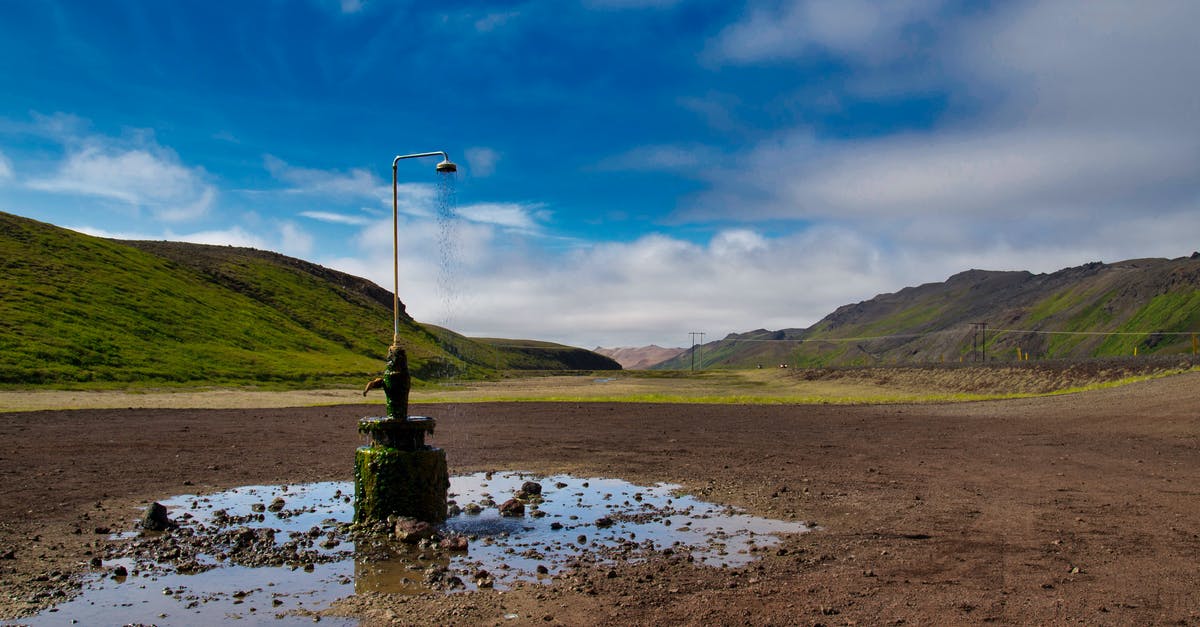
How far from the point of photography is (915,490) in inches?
561

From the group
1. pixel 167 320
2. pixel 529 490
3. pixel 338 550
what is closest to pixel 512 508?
pixel 529 490

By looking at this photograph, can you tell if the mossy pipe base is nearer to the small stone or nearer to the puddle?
the puddle

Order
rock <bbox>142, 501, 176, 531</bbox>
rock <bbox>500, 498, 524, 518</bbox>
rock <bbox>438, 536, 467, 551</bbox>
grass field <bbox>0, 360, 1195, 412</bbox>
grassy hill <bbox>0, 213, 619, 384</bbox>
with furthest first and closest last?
1. grassy hill <bbox>0, 213, 619, 384</bbox>
2. grass field <bbox>0, 360, 1195, 412</bbox>
3. rock <bbox>500, 498, 524, 518</bbox>
4. rock <bbox>142, 501, 176, 531</bbox>
5. rock <bbox>438, 536, 467, 551</bbox>

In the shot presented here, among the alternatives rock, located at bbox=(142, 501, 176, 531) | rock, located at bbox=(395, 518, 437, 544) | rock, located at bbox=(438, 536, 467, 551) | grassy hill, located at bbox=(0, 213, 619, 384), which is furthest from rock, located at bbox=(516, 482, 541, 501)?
grassy hill, located at bbox=(0, 213, 619, 384)

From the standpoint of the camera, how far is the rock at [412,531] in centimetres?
1044

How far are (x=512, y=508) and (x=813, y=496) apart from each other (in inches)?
218

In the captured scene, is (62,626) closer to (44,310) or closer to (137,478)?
(137,478)

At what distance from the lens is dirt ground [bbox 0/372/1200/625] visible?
300 inches

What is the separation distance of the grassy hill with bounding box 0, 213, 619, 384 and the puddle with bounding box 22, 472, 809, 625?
52.8m

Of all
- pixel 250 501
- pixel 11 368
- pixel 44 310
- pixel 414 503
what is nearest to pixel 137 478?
pixel 250 501

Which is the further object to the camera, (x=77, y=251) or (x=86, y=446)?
(x=77, y=251)

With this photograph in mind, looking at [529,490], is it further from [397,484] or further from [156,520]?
[156,520]

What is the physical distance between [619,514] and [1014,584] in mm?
6000

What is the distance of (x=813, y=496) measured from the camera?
1373 centimetres
